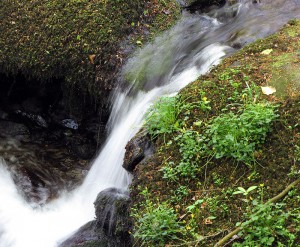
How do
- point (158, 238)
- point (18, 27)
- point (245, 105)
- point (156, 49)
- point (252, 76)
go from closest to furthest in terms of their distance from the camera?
point (158, 238) → point (245, 105) → point (252, 76) → point (156, 49) → point (18, 27)

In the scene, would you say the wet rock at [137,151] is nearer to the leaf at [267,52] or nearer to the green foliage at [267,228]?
the green foliage at [267,228]

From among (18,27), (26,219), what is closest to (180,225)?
(26,219)

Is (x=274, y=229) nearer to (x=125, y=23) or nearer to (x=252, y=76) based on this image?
(x=252, y=76)

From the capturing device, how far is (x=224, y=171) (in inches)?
136

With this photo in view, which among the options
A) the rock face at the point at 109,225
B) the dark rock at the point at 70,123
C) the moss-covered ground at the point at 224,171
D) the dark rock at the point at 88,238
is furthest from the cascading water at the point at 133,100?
the dark rock at the point at 70,123

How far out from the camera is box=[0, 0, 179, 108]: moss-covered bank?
20.5 ft

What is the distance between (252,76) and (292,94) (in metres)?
0.53

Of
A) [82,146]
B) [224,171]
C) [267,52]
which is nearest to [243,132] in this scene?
[224,171]

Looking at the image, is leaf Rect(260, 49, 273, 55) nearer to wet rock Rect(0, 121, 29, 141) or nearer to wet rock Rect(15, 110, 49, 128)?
wet rock Rect(15, 110, 49, 128)

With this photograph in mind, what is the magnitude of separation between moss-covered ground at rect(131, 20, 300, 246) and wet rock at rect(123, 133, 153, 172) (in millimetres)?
176

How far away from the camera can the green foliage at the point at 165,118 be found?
13.1 ft

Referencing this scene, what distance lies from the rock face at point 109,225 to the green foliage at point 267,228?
4.19ft

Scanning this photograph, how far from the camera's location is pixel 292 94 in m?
3.73

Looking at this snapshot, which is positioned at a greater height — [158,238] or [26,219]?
[158,238]
